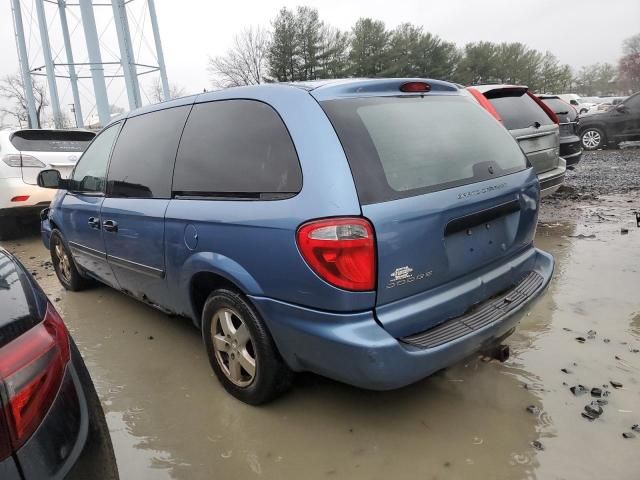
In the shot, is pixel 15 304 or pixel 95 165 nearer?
pixel 15 304

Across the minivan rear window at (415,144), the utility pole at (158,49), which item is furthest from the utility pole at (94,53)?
the minivan rear window at (415,144)

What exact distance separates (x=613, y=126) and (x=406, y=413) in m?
13.6

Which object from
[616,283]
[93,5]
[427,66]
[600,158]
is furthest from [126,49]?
[427,66]

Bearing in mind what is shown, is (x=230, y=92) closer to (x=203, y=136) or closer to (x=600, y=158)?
(x=203, y=136)

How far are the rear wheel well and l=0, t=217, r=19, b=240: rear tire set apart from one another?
6156 mm

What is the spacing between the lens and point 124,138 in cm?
352

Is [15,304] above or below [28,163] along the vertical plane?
below

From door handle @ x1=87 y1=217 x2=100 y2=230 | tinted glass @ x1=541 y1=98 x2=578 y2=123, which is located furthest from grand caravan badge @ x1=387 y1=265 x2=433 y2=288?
tinted glass @ x1=541 y1=98 x2=578 y2=123

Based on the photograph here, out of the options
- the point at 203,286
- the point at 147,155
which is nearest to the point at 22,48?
the point at 147,155

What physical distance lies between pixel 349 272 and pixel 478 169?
3.40ft

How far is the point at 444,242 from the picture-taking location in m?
2.21

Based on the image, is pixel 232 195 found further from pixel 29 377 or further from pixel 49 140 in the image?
pixel 49 140

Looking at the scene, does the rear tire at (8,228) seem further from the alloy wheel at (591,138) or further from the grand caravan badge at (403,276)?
the alloy wheel at (591,138)

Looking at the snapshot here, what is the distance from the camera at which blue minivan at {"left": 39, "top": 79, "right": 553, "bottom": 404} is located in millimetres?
2021
